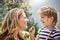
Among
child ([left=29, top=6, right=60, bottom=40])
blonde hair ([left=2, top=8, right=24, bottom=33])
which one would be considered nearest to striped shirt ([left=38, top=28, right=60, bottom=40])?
child ([left=29, top=6, right=60, bottom=40])

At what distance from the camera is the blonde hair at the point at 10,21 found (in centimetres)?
185

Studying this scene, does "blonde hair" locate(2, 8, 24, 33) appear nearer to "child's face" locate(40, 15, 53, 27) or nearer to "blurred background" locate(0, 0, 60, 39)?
"blurred background" locate(0, 0, 60, 39)

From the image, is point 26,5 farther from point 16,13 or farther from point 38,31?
point 38,31

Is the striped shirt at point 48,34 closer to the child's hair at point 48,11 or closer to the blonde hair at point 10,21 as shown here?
the child's hair at point 48,11

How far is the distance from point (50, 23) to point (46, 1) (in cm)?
27

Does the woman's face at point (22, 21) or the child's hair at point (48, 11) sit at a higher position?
the child's hair at point (48, 11)

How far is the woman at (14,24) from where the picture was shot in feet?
6.07

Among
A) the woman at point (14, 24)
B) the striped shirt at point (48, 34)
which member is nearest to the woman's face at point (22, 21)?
the woman at point (14, 24)

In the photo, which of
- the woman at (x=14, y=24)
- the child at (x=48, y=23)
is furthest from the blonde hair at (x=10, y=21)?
the child at (x=48, y=23)

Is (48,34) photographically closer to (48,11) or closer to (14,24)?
(48,11)

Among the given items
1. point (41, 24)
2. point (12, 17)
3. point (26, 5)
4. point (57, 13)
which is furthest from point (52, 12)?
point (12, 17)

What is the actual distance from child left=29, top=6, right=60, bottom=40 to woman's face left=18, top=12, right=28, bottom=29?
0.10 m

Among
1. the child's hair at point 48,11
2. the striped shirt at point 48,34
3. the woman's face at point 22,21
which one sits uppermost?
the child's hair at point 48,11

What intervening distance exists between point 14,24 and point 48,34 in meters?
0.40
